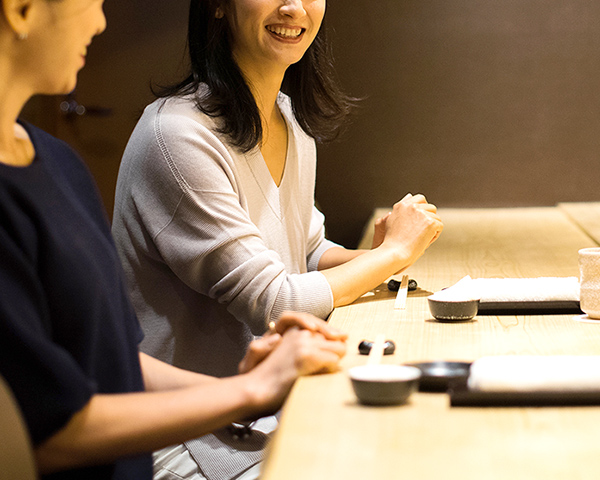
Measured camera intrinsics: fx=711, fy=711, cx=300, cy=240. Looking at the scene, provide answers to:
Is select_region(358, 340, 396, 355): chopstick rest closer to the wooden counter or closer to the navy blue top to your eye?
the wooden counter

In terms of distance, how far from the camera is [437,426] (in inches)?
27.3

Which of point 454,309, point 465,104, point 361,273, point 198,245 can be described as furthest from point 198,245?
point 465,104

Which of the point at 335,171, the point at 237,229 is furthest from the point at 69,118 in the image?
the point at 237,229

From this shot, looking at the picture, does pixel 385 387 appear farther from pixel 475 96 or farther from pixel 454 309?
pixel 475 96

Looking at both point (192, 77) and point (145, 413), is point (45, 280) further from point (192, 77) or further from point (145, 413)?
point (192, 77)

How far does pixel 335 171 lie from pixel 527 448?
2.95 m

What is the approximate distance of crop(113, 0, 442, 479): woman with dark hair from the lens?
1.27 meters

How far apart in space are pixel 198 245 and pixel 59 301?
1.74 ft

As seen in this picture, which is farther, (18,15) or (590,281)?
(590,281)

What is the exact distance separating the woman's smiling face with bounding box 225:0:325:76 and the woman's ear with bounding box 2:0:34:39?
0.87 m

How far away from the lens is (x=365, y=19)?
3367 millimetres

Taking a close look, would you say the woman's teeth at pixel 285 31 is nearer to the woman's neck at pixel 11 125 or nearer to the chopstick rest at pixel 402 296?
the chopstick rest at pixel 402 296

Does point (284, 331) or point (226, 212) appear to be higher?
point (226, 212)

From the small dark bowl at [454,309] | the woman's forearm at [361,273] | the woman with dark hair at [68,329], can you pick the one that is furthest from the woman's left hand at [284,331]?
the woman's forearm at [361,273]
